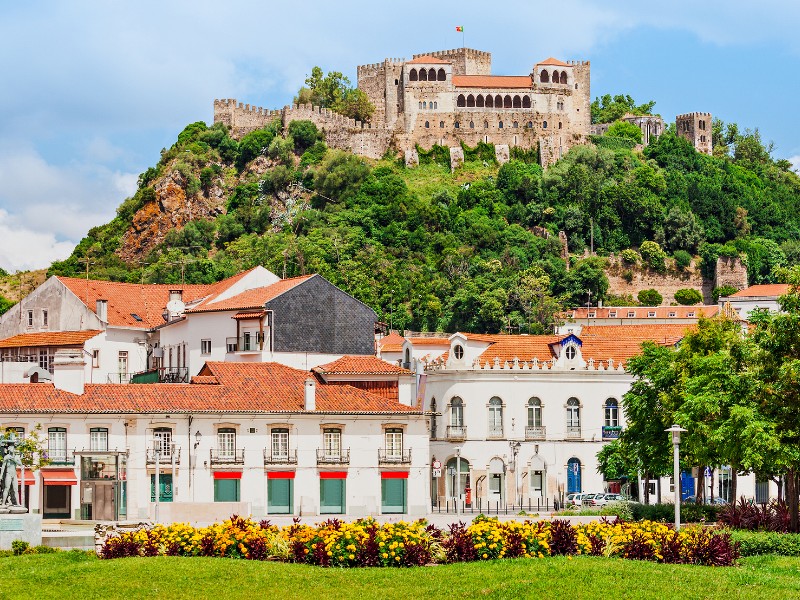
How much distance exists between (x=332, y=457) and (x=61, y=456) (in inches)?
450

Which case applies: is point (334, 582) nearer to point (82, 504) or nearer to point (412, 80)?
point (82, 504)

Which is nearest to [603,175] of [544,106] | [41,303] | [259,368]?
[544,106]

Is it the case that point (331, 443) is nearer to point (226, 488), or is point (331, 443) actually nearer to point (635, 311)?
point (226, 488)

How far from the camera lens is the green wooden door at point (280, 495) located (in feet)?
224

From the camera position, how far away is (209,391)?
69.8m

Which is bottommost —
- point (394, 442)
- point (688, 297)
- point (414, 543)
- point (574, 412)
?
point (414, 543)

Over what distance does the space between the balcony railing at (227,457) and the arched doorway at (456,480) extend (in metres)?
15.4

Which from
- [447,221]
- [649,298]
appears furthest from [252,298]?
[649,298]

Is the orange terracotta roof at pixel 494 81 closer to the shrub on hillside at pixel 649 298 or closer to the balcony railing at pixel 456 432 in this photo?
the shrub on hillside at pixel 649 298

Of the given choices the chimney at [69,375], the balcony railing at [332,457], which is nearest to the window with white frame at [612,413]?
the balcony railing at [332,457]

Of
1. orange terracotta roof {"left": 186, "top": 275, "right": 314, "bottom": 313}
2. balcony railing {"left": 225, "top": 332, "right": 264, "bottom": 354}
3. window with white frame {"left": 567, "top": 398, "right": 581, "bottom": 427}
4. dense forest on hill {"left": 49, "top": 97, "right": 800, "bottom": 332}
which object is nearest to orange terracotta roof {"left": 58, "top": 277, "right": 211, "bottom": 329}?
orange terracotta roof {"left": 186, "top": 275, "right": 314, "bottom": 313}

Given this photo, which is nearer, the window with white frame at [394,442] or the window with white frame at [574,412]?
the window with white frame at [394,442]

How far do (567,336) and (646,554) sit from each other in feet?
144

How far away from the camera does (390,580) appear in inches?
1454
